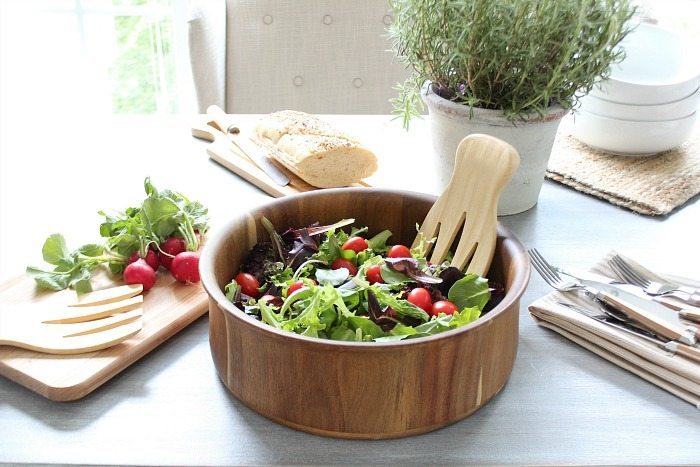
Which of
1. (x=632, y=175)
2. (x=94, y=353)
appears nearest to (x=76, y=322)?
(x=94, y=353)

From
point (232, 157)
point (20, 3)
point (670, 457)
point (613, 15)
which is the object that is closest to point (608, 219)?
point (613, 15)

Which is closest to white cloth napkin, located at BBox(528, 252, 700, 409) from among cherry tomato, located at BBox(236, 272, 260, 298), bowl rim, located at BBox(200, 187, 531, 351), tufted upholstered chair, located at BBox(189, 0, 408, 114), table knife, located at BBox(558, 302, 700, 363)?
table knife, located at BBox(558, 302, 700, 363)

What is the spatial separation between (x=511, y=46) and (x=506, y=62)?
0.08 feet

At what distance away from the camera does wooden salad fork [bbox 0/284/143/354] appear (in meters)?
0.80

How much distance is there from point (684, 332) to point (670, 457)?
156mm

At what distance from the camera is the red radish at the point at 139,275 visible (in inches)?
36.1

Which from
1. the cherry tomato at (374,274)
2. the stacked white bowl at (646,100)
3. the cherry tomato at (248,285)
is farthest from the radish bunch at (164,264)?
the stacked white bowl at (646,100)

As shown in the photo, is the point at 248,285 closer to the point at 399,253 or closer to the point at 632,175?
Result: the point at 399,253

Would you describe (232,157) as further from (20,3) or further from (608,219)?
(20,3)

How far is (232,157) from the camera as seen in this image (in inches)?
52.4

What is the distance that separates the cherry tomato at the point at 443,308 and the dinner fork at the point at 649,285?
10.8 inches

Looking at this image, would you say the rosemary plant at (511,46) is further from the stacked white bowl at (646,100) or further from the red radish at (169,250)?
the red radish at (169,250)

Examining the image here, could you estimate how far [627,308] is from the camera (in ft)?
2.79

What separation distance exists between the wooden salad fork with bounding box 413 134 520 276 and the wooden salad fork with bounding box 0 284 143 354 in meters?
0.35
